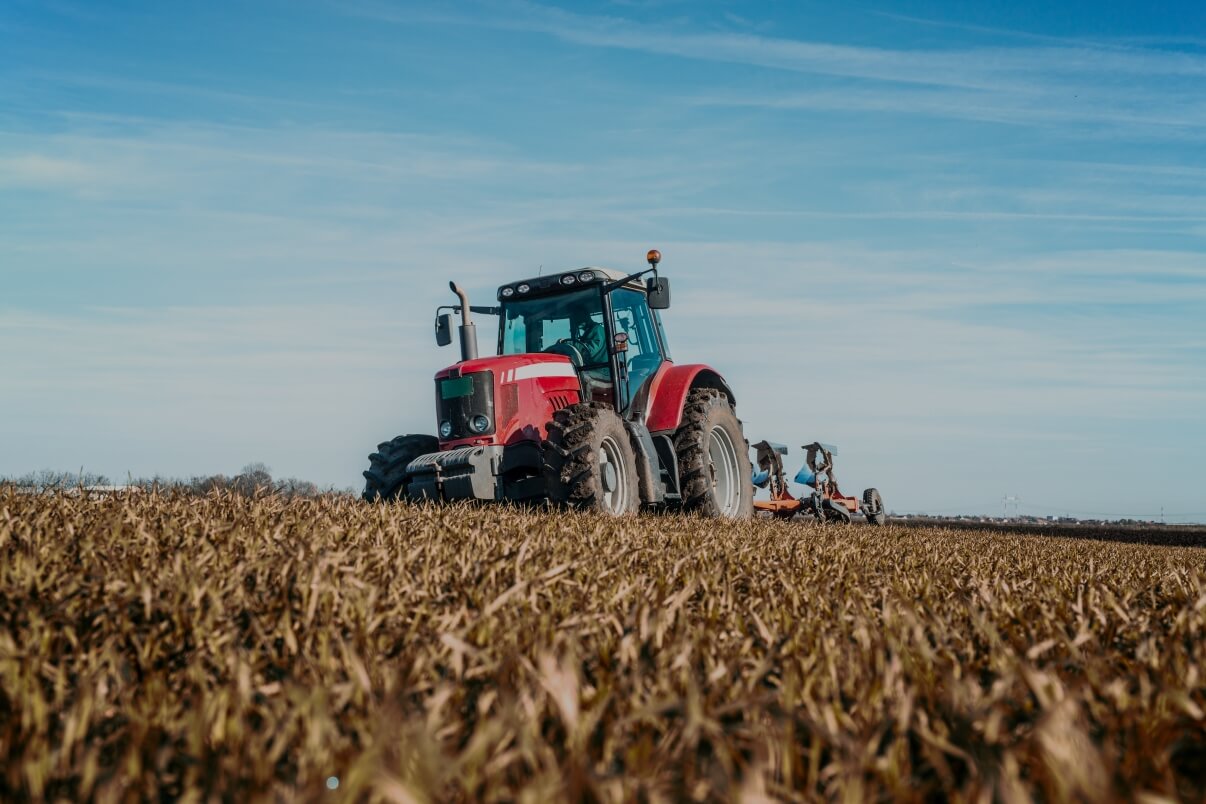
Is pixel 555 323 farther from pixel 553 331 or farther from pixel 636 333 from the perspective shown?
pixel 636 333

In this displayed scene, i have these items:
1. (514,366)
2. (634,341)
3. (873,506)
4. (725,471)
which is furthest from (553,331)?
(873,506)

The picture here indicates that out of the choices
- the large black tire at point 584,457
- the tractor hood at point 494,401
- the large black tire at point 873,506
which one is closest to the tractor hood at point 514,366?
the tractor hood at point 494,401

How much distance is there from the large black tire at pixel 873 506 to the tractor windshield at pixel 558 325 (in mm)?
8792

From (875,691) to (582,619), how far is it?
858 mm

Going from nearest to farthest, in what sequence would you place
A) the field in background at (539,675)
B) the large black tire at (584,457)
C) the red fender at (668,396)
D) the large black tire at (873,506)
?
the field in background at (539,675) < the large black tire at (584,457) < the red fender at (668,396) < the large black tire at (873,506)

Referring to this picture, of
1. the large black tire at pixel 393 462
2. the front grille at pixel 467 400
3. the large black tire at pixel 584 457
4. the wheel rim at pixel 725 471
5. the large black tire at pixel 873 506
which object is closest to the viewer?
the large black tire at pixel 584 457

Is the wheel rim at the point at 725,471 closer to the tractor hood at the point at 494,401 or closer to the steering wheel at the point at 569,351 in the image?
the steering wheel at the point at 569,351

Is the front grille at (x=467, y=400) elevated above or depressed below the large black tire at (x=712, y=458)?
above

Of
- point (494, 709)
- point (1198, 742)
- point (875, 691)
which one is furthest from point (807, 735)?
point (1198, 742)

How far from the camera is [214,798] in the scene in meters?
1.32

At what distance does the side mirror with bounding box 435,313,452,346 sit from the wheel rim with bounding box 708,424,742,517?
300 cm

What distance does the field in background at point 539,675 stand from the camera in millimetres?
1430

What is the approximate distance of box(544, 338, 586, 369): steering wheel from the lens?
8.96m

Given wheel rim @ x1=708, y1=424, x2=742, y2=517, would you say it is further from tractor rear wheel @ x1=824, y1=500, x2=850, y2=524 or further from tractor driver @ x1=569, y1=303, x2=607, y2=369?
tractor rear wheel @ x1=824, y1=500, x2=850, y2=524
